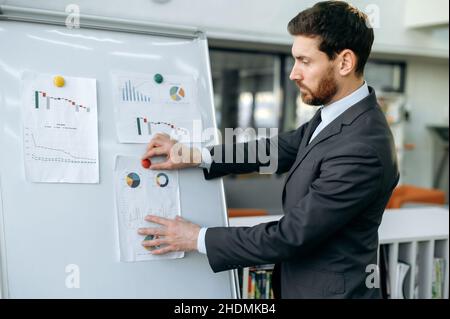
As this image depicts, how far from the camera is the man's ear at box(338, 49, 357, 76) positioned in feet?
4.33

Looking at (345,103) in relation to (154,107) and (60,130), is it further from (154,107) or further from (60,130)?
(60,130)

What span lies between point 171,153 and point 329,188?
1.83ft

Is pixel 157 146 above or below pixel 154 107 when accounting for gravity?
below

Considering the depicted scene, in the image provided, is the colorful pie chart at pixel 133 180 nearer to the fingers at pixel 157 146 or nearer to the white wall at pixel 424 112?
the fingers at pixel 157 146

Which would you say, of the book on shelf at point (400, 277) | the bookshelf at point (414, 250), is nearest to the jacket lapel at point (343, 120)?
the bookshelf at point (414, 250)

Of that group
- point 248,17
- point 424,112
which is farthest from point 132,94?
point 424,112

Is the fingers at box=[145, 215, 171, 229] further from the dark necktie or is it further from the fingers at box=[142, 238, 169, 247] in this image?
the dark necktie

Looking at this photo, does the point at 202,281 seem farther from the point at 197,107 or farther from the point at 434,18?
the point at 434,18

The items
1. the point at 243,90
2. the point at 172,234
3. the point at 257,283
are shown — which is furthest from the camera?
the point at 243,90

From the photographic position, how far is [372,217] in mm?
1364

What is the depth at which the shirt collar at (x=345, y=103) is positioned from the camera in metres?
1.40

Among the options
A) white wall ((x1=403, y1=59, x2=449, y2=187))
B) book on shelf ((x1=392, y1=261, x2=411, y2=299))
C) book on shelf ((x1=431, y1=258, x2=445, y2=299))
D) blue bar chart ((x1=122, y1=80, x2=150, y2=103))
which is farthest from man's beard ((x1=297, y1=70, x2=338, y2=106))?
white wall ((x1=403, y1=59, x2=449, y2=187))

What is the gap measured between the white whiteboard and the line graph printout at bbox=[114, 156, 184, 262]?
0.02m

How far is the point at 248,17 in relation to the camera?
150 inches
